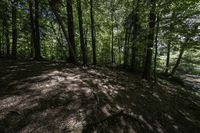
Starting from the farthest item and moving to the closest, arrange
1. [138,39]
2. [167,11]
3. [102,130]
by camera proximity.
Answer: [138,39] < [167,11] < [102,130]

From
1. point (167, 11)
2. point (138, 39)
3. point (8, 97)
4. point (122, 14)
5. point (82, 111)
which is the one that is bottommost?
point (82, 111)

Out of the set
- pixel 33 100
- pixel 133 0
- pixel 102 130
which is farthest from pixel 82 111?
pixel 133 0

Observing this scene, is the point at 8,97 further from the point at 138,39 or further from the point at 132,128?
the point at 138,39

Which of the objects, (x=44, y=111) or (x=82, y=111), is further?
(x=82, y=111)

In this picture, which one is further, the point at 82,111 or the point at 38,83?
the point at 38,83

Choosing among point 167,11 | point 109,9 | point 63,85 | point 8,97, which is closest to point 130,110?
point 63,85

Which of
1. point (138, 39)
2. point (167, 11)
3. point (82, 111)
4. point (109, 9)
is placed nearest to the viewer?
point (82, 111)

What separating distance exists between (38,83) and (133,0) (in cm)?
1244

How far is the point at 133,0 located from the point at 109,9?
173 inches

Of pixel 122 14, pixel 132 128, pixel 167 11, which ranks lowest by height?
pixel 132 128

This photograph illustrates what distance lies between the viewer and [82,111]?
5.07 meters

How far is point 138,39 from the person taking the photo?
12000 millimetres

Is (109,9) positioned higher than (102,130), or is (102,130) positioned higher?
(109,9)

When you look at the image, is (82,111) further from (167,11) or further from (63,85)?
(167,11)
